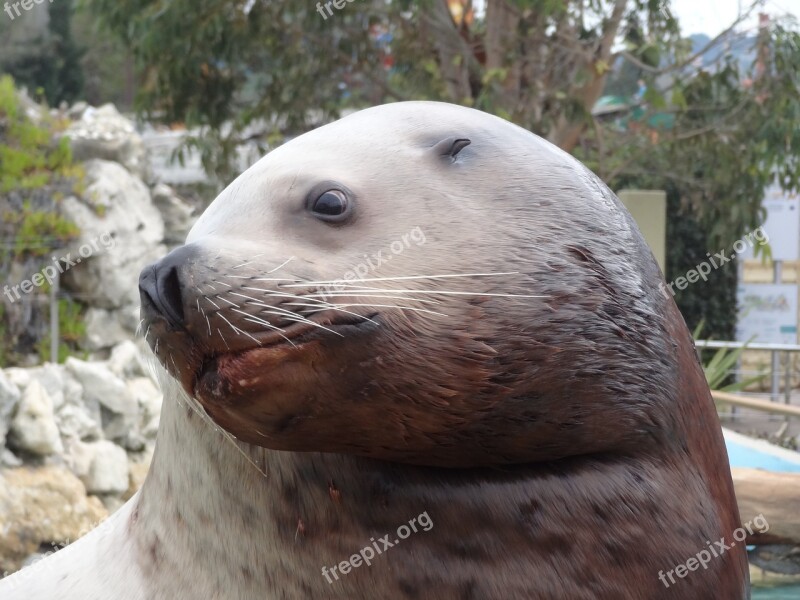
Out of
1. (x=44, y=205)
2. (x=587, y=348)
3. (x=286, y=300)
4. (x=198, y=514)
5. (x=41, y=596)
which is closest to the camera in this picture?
(x=286, y=300)

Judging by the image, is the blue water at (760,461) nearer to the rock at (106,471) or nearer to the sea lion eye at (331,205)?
the rock at (106,471)

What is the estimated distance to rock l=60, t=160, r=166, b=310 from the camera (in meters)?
11.6

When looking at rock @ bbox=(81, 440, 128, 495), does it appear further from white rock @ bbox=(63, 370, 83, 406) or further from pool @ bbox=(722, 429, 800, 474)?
pool @ bbox=(722, 429, 800, 474)

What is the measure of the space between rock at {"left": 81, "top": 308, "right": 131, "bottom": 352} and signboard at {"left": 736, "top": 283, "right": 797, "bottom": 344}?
7.71m

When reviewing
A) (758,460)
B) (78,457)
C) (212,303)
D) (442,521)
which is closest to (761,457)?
(758,460)

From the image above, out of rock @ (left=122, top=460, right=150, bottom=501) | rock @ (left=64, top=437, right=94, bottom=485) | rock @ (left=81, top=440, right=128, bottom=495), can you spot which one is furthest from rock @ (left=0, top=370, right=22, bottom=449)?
rock @ (left=122, top=460, right=150, bottom=501)

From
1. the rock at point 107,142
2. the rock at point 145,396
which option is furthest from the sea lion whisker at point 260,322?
the rock at point 107,142

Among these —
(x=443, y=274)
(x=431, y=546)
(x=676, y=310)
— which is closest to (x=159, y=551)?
(x=431, y=546)

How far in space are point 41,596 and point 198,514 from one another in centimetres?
53

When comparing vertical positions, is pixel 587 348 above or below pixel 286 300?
below

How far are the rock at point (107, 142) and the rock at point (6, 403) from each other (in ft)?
21.4

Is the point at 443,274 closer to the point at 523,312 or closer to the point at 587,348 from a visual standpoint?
the point at 523,312

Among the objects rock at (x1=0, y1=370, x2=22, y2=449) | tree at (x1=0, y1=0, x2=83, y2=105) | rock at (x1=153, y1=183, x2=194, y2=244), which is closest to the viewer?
rock at (x1=0, y1=370, x2=22, y2=449)

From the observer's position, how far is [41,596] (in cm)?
218
